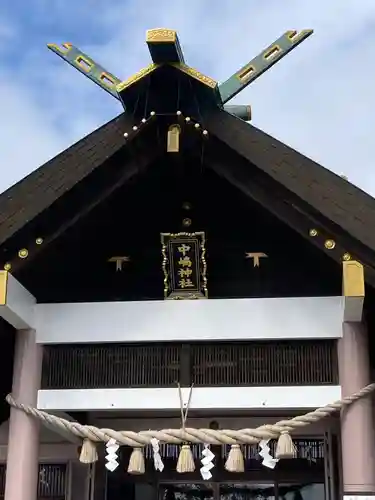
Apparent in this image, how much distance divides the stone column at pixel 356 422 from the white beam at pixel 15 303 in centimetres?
244

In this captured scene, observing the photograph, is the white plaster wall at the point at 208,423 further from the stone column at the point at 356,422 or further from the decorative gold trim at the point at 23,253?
the decorative gold trim at the point at 23,253

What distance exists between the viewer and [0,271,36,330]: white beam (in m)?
5.26

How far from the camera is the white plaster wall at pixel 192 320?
558 centimetres

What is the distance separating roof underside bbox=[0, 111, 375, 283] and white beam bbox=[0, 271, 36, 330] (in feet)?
1.02

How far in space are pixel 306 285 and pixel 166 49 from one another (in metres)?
2.15

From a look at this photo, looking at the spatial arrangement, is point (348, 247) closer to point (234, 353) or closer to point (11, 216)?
point (234, 353)

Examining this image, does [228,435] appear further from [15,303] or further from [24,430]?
[15,303]

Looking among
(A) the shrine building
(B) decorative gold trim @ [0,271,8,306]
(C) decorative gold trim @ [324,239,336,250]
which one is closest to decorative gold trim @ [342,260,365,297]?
(A) the shrine building

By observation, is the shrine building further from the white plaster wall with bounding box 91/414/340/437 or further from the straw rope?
the white plaster wall with bounding box 91/414/340/437

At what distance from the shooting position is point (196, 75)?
5137 mm

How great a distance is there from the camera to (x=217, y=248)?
5.99 m

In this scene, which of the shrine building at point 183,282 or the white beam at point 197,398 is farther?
the white beam at point 197,398

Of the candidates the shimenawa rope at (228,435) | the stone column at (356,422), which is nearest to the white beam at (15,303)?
the shimenawa rope at (228,435)

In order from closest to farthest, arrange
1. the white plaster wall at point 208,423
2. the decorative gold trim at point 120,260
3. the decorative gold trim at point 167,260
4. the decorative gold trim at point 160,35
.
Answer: the decorative gold trim at point 160,35, the decorative gold trim at point 167,260, the decorative gold trim at point 120,260, the white plaster wall at point 208,423
